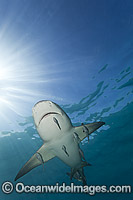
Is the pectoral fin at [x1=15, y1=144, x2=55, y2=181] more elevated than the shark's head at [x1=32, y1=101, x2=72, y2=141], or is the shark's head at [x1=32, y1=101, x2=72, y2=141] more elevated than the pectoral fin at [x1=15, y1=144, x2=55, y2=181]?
the shark's head at [x1=32, y1=101, x2=72, y2=141]

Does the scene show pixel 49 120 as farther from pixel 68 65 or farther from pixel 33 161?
pixel 68 65

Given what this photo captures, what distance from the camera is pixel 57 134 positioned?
4371 millimetres

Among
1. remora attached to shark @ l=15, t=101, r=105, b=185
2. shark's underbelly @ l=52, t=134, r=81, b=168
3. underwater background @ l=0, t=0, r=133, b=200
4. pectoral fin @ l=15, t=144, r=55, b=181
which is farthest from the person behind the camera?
underwater background @ l=0, t=0, r=133, b=200

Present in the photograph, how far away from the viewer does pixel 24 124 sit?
589 inches

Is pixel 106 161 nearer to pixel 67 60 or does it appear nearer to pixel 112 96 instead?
pixel 112 96

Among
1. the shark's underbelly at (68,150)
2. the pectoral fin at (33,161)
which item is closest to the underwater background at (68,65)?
the pectoral fin at (33,161)

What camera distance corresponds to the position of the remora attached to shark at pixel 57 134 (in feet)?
11.8

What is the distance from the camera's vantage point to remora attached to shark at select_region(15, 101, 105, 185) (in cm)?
361

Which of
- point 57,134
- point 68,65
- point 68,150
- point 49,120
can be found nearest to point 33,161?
point 68,150

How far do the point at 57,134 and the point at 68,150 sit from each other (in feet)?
3.74

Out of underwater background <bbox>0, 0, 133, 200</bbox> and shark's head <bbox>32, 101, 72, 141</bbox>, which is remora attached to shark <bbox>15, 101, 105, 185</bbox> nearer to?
shark's head <bbox>32, 101, 72, 141</bbox>

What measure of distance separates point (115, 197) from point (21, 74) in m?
30.3

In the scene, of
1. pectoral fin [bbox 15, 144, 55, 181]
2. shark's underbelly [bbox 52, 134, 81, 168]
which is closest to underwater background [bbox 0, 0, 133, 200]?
pectoral fin [bbox 15, 144, 55, 181]

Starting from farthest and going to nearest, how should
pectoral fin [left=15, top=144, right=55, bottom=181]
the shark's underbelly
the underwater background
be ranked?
the underwater background → pectoral fin [left=15, top=144, right=55, bottom=181] → the shark's underbelly
